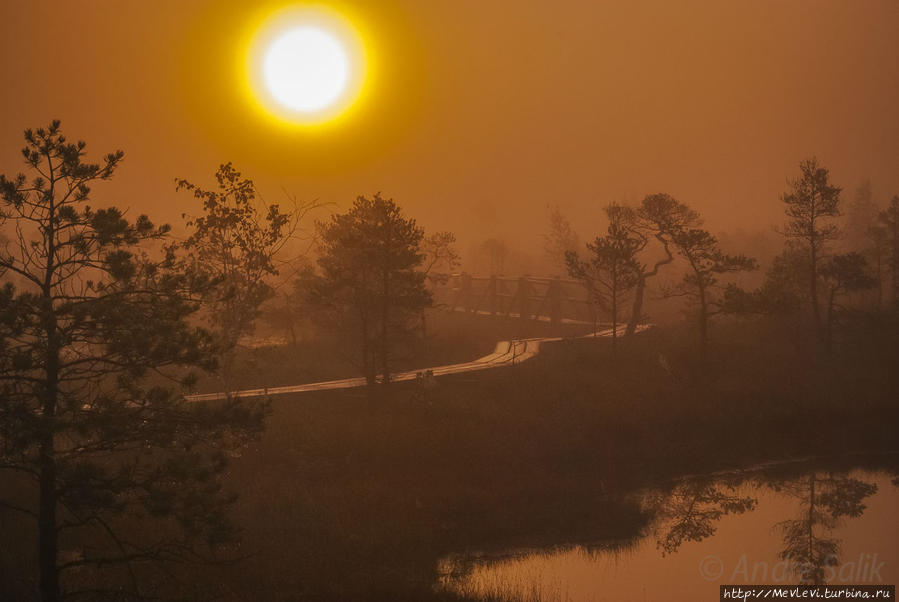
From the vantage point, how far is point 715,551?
25.7 meters

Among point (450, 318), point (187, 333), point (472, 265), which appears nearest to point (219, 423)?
point (187, 333)

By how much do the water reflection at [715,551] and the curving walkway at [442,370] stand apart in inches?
476

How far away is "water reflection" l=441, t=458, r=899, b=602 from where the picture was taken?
22969 millimetres

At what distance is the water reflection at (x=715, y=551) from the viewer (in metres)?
23.0

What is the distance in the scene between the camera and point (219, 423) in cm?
1766

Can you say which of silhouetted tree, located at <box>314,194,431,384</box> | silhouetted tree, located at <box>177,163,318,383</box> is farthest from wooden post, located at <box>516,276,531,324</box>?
silhouetted tree, located at <box>177,163,318,383</box>

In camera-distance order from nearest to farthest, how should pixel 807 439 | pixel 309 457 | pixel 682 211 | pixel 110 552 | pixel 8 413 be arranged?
pixel 8 413 → pixel 110 552 → pixel 309 457 → pixel 807 439 → pixel 682 211

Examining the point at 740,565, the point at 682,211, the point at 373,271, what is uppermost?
the point at 682,211

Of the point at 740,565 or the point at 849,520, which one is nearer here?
the point at 740,565

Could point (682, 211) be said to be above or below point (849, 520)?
above

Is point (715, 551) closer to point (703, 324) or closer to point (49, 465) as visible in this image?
point (703, 324)

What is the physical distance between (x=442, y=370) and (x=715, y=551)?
1785 centimetres

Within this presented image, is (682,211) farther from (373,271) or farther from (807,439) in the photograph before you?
(373,271)

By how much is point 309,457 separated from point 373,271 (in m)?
9.22
